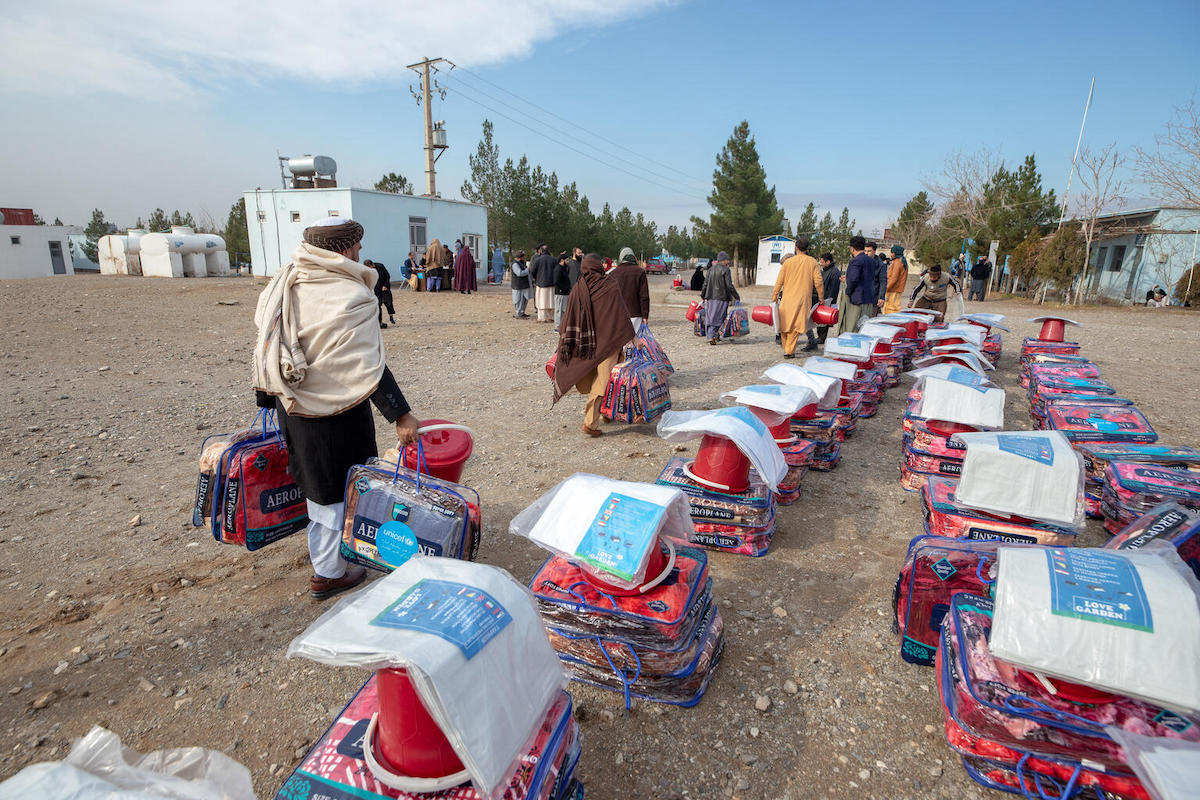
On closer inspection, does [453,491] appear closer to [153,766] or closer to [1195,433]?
[153,766]

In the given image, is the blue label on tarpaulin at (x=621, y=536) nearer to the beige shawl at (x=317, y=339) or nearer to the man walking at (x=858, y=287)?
the beige shawl at (x=317, y=339)

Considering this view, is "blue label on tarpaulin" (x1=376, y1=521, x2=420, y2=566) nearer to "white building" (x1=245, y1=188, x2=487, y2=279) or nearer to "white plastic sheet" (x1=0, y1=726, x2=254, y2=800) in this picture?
"white plastic sheet" (x1=0, y1=726, x2=254, y2=800)

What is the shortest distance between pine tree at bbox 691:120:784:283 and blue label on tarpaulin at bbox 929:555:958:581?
33349 millimetres

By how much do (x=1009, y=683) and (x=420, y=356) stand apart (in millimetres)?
8706

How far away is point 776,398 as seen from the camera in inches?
153

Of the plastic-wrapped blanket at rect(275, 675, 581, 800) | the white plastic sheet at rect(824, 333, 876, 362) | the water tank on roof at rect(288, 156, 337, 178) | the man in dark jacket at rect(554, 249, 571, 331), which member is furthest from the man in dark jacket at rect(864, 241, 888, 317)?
the water tank on roof at rect(288, 156, 337, 178)

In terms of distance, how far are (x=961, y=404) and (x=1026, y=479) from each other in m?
1.31

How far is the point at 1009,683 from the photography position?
6.15ft

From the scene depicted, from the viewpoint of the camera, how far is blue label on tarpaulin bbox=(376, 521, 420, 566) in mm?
2580

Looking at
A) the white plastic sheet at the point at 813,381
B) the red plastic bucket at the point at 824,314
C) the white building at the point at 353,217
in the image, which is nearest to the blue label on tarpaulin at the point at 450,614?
the white plastic sheet at the point at 813,381

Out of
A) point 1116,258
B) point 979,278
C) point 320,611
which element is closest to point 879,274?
point 320,611

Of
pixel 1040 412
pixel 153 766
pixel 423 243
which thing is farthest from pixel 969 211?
pixel 153 766

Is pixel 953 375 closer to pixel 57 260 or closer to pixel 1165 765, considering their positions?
pixel 1165 765

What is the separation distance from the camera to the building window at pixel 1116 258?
69.1ft
